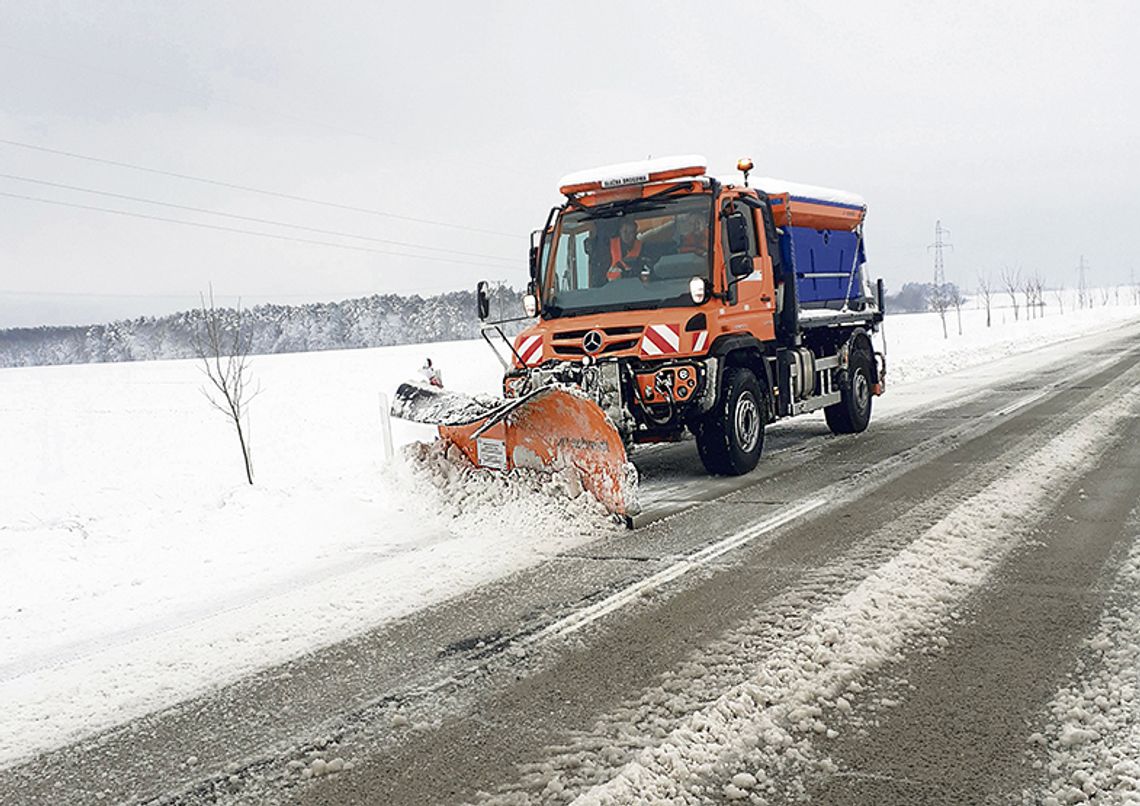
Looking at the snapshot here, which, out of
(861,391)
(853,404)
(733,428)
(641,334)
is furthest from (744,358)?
(861,391)

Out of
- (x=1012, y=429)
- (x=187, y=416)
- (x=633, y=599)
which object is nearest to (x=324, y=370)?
(x=187, y=416)

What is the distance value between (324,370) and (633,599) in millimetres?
46105

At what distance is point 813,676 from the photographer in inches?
139

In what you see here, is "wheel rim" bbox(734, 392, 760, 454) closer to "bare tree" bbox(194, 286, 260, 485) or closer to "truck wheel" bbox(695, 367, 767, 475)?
"truck wheel" bbox(695, 367, 767, 475)

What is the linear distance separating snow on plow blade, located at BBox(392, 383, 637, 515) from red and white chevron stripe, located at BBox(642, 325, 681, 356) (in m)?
1.31

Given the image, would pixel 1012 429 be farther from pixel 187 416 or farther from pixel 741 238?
pixel 187 416

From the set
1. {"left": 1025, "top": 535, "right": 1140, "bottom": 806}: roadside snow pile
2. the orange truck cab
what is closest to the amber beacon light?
the orange truck cab

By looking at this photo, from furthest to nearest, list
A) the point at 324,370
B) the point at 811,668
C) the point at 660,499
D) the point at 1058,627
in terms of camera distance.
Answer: the point at 324,370 → the point at 660,499 → the point at 1058,627 → the point at 811,668

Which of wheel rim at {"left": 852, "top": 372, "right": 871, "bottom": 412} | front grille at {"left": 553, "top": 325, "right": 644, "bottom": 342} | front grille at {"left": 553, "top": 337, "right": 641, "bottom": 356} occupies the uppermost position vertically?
front grille at {"left": 553, "top": 325, "right": 644, "bottom": 342}

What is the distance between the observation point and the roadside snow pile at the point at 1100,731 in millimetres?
2639

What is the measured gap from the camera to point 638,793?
2.71 metres

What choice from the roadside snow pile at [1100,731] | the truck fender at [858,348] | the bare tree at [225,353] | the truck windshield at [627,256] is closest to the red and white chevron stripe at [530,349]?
the truck windshield at [627,256]

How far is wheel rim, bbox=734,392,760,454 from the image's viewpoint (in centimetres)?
827

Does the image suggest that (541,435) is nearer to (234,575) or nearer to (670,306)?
(670,306)
